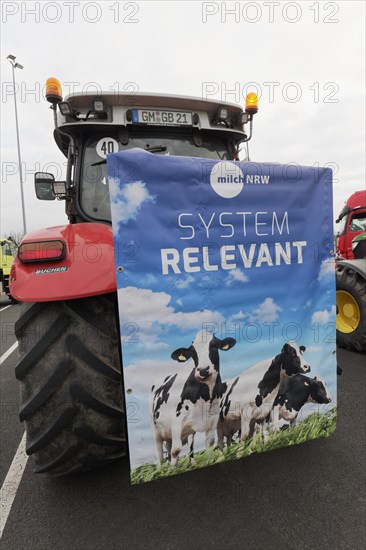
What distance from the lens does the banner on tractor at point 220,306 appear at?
1.67 meters

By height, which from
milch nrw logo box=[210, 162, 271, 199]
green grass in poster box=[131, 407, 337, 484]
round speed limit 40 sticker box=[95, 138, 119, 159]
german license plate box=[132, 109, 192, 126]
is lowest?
green grass in poster box=[131, 407, 337, 484]

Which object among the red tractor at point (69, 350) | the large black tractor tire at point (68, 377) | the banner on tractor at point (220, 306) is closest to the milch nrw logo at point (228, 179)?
the banner on tractor at point (220, 306)

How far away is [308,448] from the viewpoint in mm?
2596

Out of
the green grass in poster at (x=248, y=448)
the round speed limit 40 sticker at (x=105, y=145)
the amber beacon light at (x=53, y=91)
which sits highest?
the amber beacon light at (x=53, y=91)

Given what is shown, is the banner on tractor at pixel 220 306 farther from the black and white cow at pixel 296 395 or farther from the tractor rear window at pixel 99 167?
the tractor rear window at pixel 99 167

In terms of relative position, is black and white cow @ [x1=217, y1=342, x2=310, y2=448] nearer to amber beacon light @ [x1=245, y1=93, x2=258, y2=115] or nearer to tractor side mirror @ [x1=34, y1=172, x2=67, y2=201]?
Result: amber beacon light @ [x1=245, y1=93, x2=258, y2=115]

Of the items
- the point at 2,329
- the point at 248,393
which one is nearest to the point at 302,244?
the point at 248,393

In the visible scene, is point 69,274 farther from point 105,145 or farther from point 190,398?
point 105,145

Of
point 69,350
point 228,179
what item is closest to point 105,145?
point 228,179

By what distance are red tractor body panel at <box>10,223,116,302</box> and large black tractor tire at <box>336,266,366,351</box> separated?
3872mm

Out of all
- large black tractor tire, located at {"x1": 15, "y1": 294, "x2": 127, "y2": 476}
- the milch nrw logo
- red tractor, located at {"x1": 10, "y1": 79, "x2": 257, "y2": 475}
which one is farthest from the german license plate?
large black tractor tire, located at {"x1": 15, "y1": 294, "x2": 127, "y2": 476}

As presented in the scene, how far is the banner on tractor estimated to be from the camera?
5.49 feet

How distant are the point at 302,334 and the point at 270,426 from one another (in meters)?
0.55

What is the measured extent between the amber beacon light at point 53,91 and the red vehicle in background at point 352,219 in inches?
309
